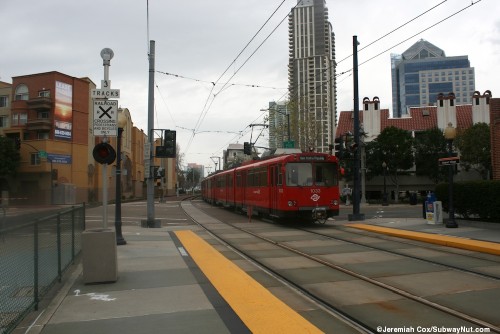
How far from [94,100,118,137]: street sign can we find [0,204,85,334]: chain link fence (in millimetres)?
2197

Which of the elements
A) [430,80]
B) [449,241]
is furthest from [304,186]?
[430,80]

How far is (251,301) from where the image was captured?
22.7 feet

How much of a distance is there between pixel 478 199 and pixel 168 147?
13577mm

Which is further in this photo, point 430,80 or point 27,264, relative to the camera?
point 430,80

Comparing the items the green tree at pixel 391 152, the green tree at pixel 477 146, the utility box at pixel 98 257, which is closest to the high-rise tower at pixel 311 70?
the green tree at pixel 391 152

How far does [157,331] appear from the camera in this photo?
18.2 ft

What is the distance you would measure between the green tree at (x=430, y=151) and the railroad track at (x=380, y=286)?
41.3 metres

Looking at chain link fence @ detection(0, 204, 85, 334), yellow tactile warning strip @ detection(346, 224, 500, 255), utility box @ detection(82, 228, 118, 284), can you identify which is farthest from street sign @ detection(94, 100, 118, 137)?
yellow tactile warning strip @ detection(346, 224, 500, 255)

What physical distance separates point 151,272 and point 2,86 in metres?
63.5

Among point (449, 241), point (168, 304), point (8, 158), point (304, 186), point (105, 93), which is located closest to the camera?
point (168, 304)

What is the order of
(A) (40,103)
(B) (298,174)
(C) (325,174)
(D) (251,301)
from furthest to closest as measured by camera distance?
1. (A) (40,103)
2. (C) (325,174)
3. (B) (298,174)
4. (D) (251,301)

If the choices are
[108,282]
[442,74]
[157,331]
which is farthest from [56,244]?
[442,74]

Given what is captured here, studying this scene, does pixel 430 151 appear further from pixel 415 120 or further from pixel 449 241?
pixel 449 241

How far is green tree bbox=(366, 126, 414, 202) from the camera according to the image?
166 feet
